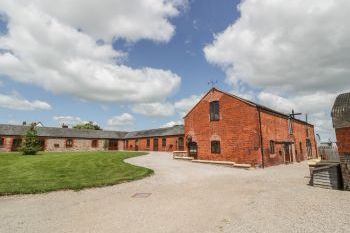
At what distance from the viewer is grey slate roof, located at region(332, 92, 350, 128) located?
42.4 ft

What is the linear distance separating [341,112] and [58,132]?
4731 centimetres

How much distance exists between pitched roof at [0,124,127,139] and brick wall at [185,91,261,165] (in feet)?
102

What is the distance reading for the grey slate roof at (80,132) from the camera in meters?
42.7

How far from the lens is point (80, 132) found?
1992 inches

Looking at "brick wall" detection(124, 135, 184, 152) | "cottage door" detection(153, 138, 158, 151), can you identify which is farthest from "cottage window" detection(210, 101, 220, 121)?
"cottage door" detection(153, 138, 158, 151)

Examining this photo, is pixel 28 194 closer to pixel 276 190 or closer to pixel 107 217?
pixel 107 217

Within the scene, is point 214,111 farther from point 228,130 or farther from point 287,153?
point 287,153

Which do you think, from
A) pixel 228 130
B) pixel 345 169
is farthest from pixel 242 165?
pixel 345 169

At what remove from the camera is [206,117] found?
25.3m

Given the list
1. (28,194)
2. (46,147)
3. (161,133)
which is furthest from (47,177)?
(46,147)

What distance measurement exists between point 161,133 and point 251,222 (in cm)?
3945

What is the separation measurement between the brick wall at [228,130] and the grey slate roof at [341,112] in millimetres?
7721

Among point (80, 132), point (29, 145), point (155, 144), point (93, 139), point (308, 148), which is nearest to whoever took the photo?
point (29, 145)

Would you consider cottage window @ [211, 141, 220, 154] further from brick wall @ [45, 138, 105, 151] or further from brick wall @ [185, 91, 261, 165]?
brick wall @ [45, 138, 105, 151]
